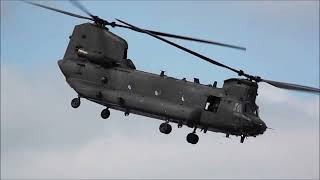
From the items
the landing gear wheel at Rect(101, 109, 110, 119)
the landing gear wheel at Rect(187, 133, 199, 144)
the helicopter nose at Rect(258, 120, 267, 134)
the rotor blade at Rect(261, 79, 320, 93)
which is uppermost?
the rotor blade at Rect(261, 79, 320, 93)

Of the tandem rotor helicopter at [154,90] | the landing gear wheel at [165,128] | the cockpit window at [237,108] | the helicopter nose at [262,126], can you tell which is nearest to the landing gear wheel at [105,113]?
the tandem rotor helicopter at [154,90]

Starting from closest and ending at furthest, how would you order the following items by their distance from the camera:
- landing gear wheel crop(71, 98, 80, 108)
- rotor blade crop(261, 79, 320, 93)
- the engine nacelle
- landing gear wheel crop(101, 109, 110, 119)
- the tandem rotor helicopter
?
rotor blade crop(261, 79, 320, 93), the tandem rotor helicopter, landing gear wheel crop(101, 109, 110, 119), the engine nacelle, landing gear wheel crop(71, 98, 80, 108)

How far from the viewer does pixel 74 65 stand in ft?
168

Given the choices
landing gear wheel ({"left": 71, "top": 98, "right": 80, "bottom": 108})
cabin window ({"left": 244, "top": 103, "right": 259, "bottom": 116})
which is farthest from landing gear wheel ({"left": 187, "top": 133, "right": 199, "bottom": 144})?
landing gear wheel ({"left": 71, "top": 98, "right": 80, "bottom": 108})

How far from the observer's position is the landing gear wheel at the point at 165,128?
45.6 meters

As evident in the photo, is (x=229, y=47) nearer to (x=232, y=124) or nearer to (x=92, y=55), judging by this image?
(x=232, y=124)

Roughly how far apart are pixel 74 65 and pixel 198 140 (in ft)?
39.8

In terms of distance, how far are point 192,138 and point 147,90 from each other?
16.1ft

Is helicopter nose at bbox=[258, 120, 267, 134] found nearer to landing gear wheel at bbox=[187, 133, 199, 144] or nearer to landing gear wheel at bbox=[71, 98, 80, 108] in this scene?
landing gear wheel at bbox=[187, 133, 199, 144]

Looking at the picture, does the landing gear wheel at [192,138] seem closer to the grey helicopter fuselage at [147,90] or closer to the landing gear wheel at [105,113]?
the grey helicopter fuselage at [147,90]

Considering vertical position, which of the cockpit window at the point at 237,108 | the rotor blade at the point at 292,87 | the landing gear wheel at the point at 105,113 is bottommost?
the landing gear wheel at the point at 105,113

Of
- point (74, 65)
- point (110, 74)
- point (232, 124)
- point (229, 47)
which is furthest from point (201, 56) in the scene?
point (74, 65)

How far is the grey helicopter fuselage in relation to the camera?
147 ft

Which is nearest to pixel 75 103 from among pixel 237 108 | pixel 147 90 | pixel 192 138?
pixel 147 90
